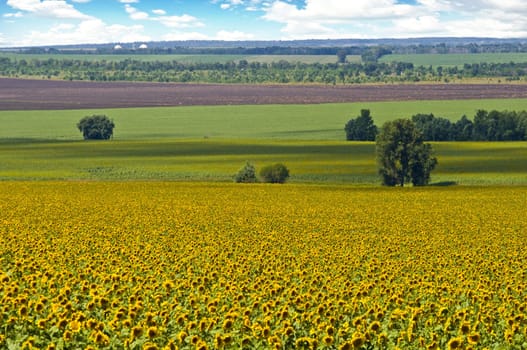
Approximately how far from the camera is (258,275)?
18891 mm

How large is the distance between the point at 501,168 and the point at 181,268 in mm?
69610

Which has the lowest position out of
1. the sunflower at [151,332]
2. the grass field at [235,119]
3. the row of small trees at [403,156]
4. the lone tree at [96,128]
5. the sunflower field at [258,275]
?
the grass field at [235,119]

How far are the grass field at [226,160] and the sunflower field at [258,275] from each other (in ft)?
110

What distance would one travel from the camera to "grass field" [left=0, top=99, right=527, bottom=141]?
13750cm

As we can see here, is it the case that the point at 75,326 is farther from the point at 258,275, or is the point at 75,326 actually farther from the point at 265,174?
the point at 265,174

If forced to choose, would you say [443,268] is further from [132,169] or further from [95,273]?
A: [132,169]

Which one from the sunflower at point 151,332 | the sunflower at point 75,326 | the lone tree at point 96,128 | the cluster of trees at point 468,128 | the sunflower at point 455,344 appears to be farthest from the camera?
the lone tree at point 96,128

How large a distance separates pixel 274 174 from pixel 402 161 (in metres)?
11.8

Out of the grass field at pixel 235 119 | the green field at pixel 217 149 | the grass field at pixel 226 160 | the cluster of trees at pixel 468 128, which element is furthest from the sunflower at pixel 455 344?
the grass field at pixel 235 119

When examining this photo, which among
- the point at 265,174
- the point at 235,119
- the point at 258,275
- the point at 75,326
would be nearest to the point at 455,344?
the point at 75,326

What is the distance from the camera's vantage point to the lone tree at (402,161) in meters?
80.3

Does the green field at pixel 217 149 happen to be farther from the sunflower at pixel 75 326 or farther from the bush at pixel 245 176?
the sunflower at pixel 75 326

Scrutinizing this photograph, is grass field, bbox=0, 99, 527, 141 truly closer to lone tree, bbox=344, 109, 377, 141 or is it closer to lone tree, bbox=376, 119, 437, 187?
lone tree, bbox=344, 109, 377, 141

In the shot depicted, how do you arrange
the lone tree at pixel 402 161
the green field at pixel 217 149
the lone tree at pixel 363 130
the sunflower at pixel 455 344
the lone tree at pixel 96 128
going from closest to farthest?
the sunflower at pixel 455 344 → the lone tree at pixel 402 161 → the green field at pixel 217 149 → the lone tree at pixel 363 130 → the lone tree at pixel 96 128
